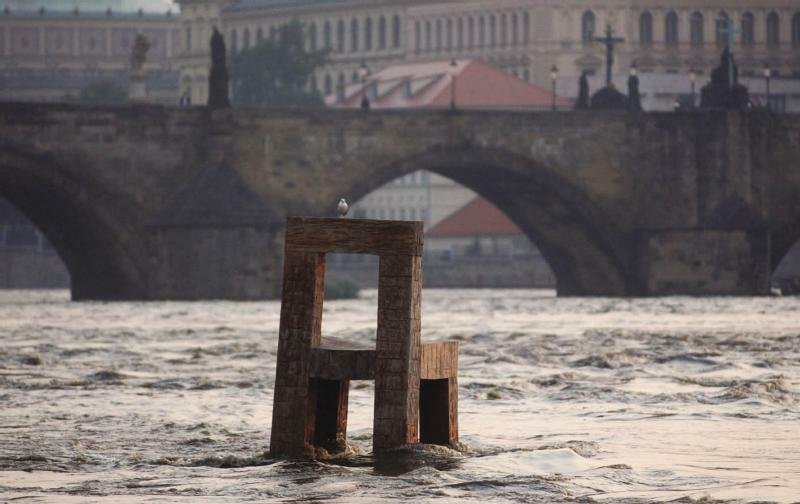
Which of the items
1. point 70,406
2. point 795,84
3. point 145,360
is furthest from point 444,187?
point 70,406

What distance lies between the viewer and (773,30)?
165m

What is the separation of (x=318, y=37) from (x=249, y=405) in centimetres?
15723

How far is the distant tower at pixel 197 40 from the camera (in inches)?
7441

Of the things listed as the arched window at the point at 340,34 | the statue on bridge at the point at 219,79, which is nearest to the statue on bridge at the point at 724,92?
the statue on bridge at the point at 219,79

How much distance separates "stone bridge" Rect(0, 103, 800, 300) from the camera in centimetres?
7881

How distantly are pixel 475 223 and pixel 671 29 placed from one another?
27897 millimetres

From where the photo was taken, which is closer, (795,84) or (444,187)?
(795,84)

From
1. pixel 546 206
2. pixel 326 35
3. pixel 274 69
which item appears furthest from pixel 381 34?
pixel 546 206

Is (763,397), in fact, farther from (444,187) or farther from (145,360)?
(444,187)

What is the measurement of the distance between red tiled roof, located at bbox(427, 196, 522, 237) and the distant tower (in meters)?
42.7

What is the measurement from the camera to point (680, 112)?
283ft

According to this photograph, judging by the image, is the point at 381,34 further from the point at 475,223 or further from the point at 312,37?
the point at 475,223

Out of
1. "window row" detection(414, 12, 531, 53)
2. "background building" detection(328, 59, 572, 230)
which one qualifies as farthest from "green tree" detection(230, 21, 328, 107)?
"window row" detection(414, 12, 531, 53)

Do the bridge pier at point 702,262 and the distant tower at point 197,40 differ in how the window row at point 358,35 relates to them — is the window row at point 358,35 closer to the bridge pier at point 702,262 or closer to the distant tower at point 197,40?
the distant tower at point 197,40
